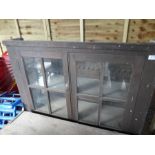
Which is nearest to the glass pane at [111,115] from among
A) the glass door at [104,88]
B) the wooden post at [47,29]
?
the glass door at [104,88]

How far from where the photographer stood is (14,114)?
81.8 inches

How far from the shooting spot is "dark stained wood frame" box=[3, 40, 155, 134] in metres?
1.22

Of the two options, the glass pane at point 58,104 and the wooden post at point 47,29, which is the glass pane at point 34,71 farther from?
the wooden post at point 47,29

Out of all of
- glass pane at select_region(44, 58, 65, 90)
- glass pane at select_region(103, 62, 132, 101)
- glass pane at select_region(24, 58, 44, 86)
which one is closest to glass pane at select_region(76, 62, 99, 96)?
glass pane at select_region(103, 62, 132, 101)

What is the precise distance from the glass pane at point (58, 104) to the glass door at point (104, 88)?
6.7 inches

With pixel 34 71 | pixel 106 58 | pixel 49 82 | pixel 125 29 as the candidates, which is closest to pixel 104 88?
pixel 106 58

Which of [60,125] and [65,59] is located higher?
[65,59]

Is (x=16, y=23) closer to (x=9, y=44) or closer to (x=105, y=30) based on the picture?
(x=9, y=44)

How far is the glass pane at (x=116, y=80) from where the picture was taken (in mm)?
1343

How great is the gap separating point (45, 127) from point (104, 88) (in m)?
0.98

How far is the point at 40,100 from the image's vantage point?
1955 millimetres

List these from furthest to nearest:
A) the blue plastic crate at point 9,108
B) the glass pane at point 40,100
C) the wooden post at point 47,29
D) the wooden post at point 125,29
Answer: the wooden post at point 47,29 < the wooden post at point 125,29 < the blue plastic crate at point 9,108 < the glass pane at point 40,100

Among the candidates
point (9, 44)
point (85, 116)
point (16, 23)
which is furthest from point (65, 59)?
point (16, 23)
